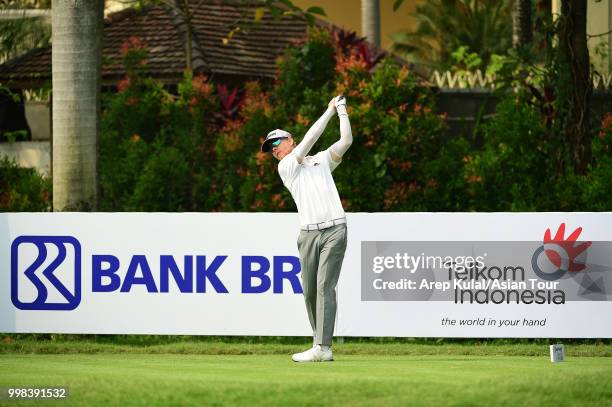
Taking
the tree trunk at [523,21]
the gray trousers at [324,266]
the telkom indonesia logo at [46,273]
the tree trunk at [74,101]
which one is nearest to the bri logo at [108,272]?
the telkom indonesia logo at [46,273]

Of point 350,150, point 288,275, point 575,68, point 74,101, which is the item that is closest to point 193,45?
point 350,150

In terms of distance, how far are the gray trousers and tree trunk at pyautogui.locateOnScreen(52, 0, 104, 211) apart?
6.09m

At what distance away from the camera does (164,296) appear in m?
14.1

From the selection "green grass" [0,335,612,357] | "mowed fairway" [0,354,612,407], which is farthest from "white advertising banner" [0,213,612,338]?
"mowed fairway" [0,354,612,407]

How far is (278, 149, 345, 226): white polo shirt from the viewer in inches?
428

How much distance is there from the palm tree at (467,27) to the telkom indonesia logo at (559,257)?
32786 mm

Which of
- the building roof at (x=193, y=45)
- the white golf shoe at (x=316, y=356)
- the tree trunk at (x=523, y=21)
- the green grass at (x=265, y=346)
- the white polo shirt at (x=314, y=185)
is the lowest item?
the green grass at (x=265, y=346)

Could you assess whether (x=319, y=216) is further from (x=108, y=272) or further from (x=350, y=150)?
(x=350, y=150)

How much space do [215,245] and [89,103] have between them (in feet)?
11.7

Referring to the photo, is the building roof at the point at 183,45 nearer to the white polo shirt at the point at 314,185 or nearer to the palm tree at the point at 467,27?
the white polo shirt at the point at 314,185

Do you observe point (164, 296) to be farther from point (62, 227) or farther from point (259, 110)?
point (259, 110)

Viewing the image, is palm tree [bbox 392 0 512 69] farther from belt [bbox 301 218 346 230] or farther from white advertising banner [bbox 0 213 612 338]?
belt [bbox 301 218 346 230]

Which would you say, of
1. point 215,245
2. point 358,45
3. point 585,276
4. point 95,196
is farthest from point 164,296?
point 358,45

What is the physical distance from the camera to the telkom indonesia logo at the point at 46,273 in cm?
1413
